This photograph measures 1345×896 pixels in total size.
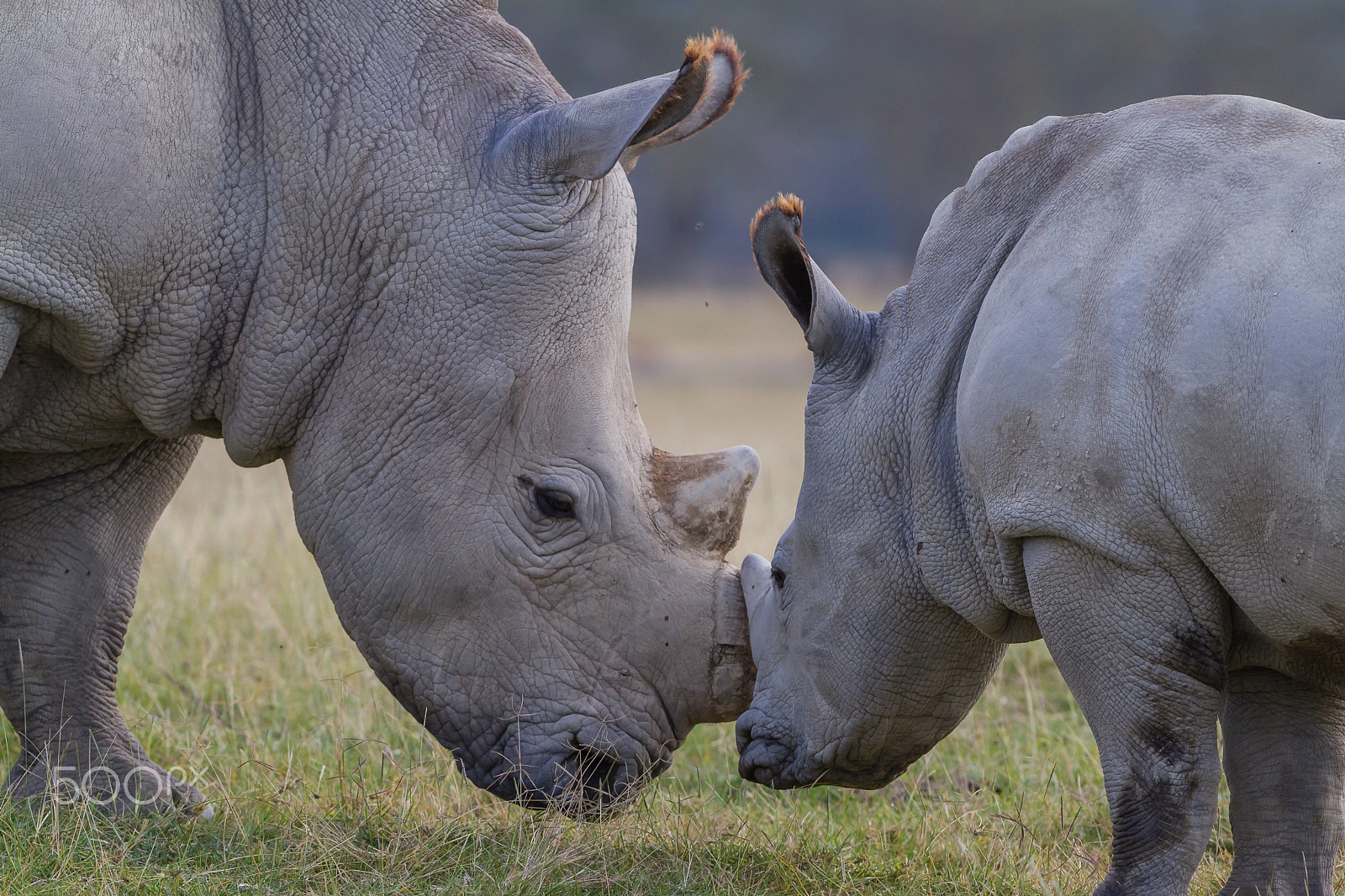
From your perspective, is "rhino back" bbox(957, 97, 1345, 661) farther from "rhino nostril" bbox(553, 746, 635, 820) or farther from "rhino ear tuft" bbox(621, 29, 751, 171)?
"rhino nostril" bbox(553, 746, 635, 820)

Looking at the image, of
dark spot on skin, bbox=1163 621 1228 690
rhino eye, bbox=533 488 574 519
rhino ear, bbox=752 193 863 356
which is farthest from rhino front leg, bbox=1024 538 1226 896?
rhino eye, bbox=533 488 574 519

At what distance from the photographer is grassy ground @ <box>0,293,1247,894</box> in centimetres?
395

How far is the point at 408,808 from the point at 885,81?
41.4 metres

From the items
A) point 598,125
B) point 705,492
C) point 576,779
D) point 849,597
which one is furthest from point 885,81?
point 849,597

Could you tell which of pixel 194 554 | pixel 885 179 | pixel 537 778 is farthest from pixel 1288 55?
pixel 537 778

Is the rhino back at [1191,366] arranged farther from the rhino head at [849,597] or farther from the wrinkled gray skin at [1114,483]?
the rhino head at [849,597]

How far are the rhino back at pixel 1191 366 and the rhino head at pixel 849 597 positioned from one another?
45cm

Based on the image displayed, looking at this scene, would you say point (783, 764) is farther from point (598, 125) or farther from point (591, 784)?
point (598, 125)

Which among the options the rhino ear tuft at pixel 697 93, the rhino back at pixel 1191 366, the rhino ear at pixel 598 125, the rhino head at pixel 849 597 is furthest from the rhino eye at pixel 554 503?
the rhino back at pixel 1191 366

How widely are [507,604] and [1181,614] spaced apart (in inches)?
70.9

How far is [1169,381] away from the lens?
3.12 meters

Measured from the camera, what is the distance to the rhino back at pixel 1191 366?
3.00 metres

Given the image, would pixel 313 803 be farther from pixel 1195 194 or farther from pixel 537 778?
pixel 1195 194

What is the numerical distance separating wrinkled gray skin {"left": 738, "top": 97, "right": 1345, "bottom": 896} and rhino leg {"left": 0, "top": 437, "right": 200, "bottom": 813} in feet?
6.42
